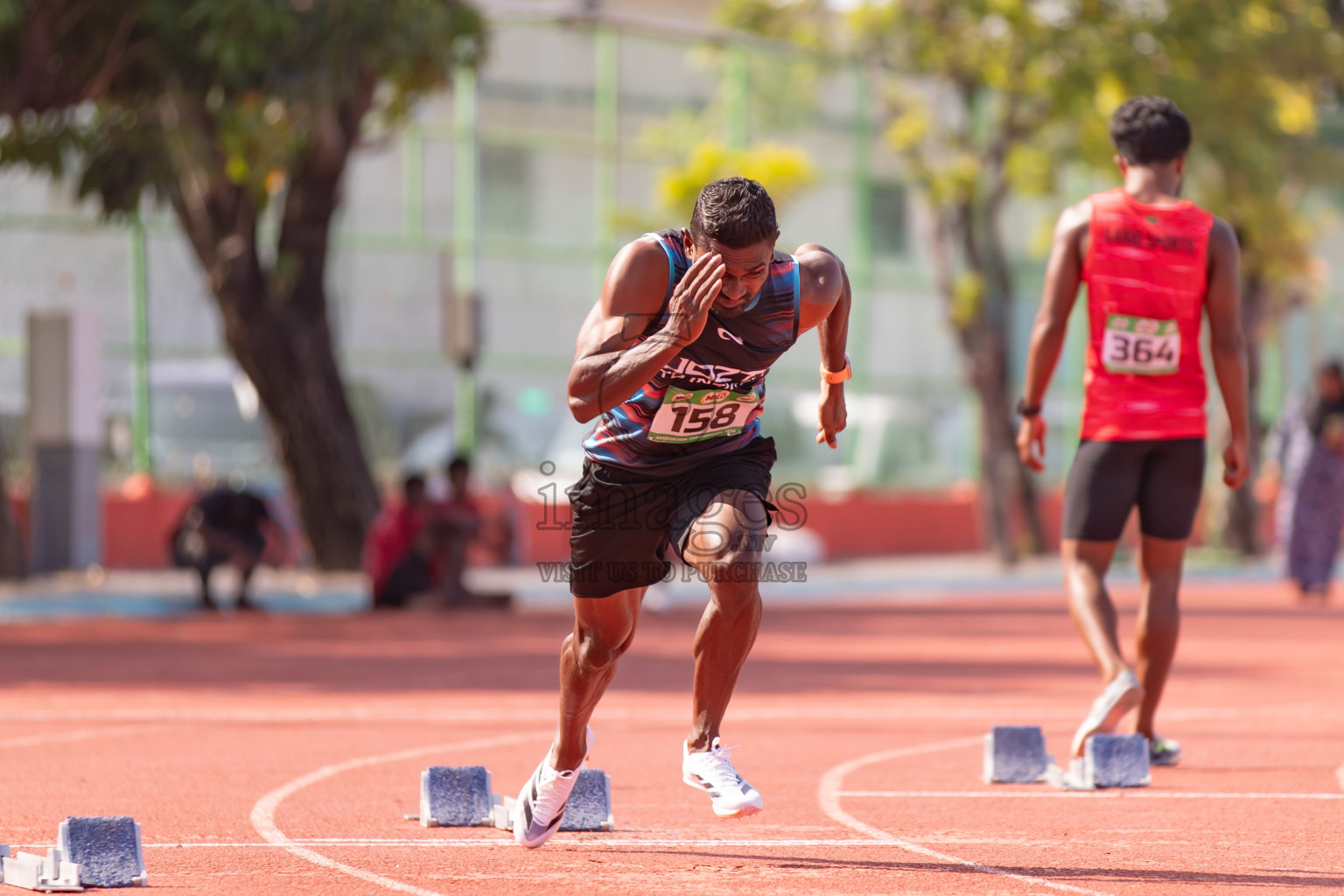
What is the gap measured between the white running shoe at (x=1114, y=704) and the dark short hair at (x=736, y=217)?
2.33m

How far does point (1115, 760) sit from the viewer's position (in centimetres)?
680

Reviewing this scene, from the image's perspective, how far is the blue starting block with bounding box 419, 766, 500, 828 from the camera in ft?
19.9

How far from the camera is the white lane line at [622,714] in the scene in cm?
942

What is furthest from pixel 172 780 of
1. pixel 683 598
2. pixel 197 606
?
pixel 683 598

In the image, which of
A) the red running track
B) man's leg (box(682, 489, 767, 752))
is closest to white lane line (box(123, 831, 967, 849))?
the red running track

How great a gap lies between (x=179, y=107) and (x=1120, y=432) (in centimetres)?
1032

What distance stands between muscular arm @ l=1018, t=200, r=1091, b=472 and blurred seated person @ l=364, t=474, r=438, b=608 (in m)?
9.64

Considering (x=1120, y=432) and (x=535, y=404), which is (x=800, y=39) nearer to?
(x=535, y=404)

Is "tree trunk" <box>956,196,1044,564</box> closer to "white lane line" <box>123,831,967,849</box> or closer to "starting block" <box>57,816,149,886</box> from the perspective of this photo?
"white lane line" <box>123,831,967,849</box>

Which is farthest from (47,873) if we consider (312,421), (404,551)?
(312,421)

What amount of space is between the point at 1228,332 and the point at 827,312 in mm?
2187

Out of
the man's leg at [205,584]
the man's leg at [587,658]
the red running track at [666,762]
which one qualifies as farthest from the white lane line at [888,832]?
the man's leg at [205,584]

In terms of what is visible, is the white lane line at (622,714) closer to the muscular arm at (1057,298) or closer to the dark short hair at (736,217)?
the muscular arm at (1057,298)

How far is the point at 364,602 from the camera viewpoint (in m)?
18.5
